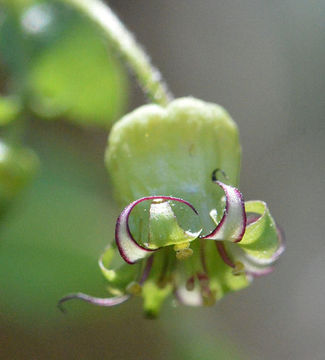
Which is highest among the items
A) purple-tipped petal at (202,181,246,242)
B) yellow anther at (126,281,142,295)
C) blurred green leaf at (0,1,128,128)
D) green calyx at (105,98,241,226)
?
blurred green leaf at (0,1,128,128)

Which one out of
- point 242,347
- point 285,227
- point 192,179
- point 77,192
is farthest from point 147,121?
point 285,227

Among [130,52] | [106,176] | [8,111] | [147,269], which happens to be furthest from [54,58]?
[147,269]

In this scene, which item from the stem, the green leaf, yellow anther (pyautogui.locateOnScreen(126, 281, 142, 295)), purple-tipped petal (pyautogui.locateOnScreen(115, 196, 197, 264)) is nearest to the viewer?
purple-tipped petal (pyautogui.locateOnScreen(115, 196, 197, 264))

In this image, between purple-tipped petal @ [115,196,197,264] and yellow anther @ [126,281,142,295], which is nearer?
purple-tipped petal @ [115,196,197,264]

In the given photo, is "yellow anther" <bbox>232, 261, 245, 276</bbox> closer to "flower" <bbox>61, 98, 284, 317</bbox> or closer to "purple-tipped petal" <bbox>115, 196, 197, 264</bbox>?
"flower" <bbox>61, 98, 284, 317</bbox>

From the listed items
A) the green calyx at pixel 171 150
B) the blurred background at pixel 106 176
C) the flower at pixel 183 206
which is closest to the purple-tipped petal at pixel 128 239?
the flower at pixel 183 206

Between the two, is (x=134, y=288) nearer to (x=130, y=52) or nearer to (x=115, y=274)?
(x=115, y=274)

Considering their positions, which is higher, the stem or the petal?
the stem

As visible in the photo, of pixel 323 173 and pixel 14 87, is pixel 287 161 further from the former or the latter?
pixel 14 87

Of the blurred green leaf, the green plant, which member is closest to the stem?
the green plant
